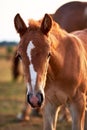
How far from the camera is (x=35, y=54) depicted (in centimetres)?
695

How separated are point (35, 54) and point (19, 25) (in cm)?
55

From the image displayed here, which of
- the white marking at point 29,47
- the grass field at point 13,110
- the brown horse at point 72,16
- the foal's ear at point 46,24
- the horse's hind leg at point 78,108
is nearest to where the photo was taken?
the white marking at point 29,47

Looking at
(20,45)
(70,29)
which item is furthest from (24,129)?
(20,45)

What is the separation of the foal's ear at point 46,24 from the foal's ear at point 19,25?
0.22m

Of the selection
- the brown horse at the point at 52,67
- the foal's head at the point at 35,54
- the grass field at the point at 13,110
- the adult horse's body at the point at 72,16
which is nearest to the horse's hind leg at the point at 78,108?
the brown horse at the point at 52,67

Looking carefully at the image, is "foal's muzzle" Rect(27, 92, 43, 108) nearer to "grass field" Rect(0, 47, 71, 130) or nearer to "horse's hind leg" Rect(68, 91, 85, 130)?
"horse's hind leg" Rect(68, 91, 85, 130)

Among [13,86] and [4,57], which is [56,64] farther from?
[4,57]

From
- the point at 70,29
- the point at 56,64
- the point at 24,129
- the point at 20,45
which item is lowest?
the point at 24,129

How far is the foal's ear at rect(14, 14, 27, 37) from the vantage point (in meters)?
7.29

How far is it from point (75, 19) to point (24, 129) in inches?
85.9

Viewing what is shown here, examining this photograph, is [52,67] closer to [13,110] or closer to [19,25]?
[19,25]

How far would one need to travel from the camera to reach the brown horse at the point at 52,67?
6906mm

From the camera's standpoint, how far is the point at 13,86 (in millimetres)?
23422

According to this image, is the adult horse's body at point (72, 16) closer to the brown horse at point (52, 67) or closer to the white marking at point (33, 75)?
the brown horse at point (52, 67)
